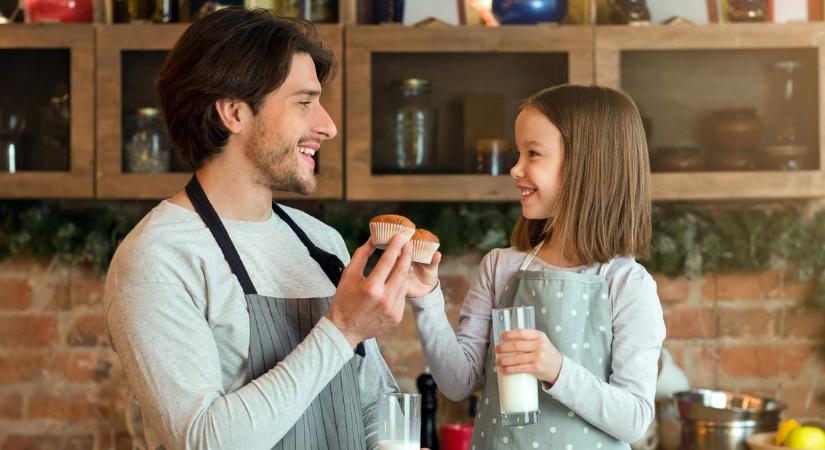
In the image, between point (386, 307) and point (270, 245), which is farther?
point (270, 245)

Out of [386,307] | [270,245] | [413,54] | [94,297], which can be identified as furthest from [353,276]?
[94,297]

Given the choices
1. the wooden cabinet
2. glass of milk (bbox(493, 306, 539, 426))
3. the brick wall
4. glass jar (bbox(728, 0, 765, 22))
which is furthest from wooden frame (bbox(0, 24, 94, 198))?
glass jar (bbox(728, 0, 765, 22))

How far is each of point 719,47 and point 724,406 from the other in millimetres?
976

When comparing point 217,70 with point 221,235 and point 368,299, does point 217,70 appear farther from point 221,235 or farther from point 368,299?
point 368,299

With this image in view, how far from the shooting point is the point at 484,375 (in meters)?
1.92

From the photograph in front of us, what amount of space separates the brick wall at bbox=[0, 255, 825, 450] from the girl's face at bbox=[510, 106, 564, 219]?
137 cm

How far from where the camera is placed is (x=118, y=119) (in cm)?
294

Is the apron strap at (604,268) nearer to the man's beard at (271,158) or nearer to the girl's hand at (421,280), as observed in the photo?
the girl's hand at (421,280)

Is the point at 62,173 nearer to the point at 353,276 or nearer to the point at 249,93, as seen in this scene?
the point at 249,93

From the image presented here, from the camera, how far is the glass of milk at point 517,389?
1.66 meters

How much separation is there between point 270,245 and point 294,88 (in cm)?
25

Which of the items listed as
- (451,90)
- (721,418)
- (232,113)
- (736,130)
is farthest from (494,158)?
(232,113)

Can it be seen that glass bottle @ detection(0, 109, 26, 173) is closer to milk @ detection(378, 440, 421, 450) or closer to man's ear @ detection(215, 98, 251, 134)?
man's ear @ detection(215, 98, 251, 134)

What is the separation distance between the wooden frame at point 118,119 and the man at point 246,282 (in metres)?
1.12
